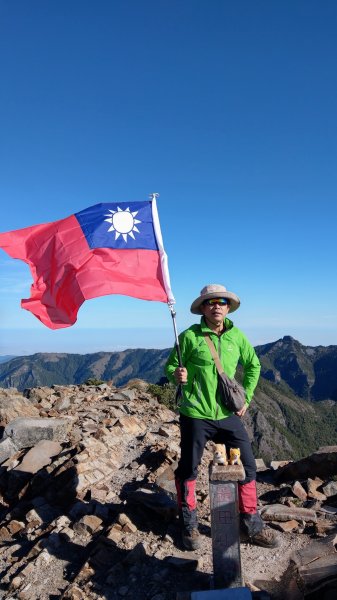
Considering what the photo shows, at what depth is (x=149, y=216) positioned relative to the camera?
7098 millimetres

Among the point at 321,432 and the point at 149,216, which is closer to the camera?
the point at 149,216

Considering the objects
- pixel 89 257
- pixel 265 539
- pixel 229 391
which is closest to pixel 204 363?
pixel 229 391

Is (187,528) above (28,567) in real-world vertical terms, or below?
above

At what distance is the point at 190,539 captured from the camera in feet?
19.6

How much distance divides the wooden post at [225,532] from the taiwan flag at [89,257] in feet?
9.98

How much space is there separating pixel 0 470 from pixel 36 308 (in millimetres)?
6044

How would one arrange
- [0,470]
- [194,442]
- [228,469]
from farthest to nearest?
1. [0,470]
2. [194,442]
3. [228,469]

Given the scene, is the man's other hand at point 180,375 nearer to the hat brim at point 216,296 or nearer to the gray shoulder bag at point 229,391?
the gray shoulder bag at point 229,391

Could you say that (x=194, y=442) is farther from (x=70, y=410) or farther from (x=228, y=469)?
(x=70, y=410)

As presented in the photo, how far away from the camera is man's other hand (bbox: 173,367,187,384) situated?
559 centimetres

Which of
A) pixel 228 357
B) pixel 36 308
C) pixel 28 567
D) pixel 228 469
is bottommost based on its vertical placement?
pixel 28 567

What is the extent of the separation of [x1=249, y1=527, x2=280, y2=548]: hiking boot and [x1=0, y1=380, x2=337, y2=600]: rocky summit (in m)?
0.10

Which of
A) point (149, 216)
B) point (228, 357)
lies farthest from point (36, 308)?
point (228, 357)

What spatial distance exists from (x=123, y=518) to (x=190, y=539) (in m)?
1.44
